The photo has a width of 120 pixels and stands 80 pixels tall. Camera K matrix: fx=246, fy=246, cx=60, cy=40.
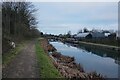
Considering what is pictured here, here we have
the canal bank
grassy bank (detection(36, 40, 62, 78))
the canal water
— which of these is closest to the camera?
grassy bank (detection(36, 40, 62, 78))

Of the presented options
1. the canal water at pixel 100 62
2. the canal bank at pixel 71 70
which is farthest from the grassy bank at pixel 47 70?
the canal water at pixel 100 62

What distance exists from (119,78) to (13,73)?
8.48m

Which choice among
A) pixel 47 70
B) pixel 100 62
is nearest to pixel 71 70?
pixel 47 70

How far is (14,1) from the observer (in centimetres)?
5325

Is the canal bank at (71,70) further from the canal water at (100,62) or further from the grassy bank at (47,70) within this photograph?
the canal water at (100,62)

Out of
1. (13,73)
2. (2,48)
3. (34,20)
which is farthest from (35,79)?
(34,20)

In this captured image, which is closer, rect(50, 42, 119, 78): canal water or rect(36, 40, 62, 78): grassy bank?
rect(36, 40, 62, 78): grassy bank

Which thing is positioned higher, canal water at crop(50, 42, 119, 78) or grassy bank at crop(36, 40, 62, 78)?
grassy bank at crop(36, 40, 62, 78)

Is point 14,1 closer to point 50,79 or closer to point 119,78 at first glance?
point 119,78

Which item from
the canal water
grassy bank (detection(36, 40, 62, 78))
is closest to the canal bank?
grassy bank (detection(36, 40, 62, 78))

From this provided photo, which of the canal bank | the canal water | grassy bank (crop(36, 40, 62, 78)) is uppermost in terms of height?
grassy bank (crop(36, 40, 62, 78))

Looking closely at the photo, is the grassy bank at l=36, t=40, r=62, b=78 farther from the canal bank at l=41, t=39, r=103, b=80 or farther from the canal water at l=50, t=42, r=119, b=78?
the canal water at l=50, t=42, r=119, b=78

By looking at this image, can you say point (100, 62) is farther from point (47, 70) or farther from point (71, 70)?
point (47, 70)

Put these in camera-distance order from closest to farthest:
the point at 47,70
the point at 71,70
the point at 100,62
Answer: the point at 47,70 → the point at 71,70 → the point at 100,62
